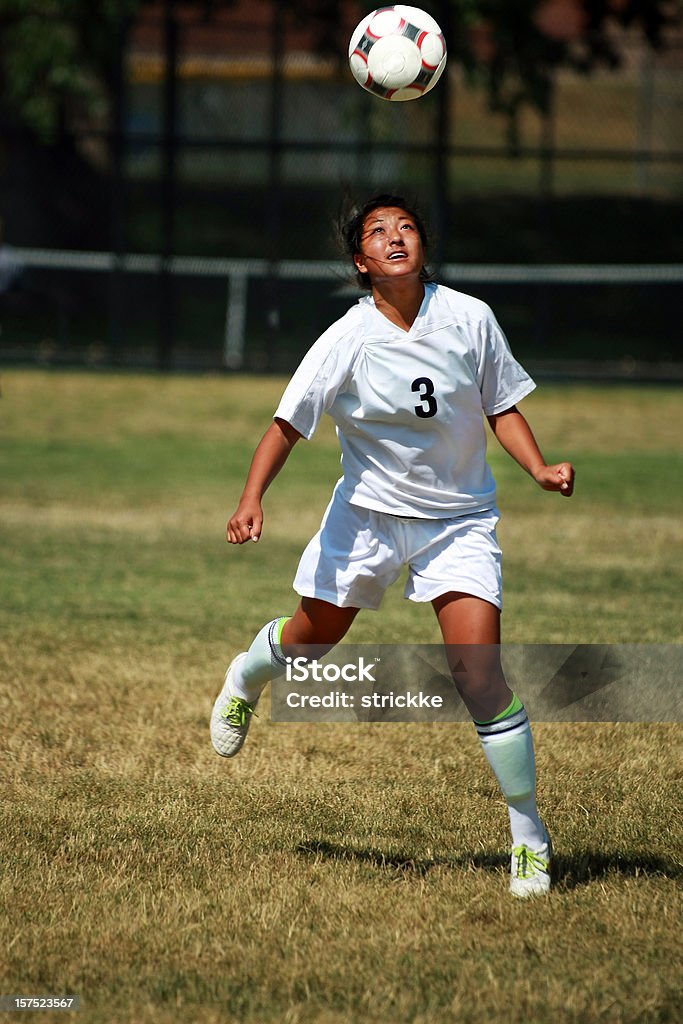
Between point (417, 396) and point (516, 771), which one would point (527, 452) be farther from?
point (516, 771)

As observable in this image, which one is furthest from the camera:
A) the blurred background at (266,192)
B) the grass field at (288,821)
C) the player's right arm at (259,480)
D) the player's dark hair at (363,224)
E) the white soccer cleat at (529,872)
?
the blurred background at (266,192)

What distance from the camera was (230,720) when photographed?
177 inches

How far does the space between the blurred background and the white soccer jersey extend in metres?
12.4

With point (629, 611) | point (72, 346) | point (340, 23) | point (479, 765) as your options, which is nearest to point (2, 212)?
point (72, 346)

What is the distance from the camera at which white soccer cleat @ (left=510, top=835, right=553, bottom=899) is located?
3.83 meters

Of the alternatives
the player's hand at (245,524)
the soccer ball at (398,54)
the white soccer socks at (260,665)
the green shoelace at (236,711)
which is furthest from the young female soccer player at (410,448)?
the soccer ball at (398,54)

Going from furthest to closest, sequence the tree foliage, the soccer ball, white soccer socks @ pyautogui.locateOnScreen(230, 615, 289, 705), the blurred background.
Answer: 1. the tree foliage
2. the blurred background
3. the soccer ball
4. white soccer socks @ pyautogui.locateOnScreen(230, 615, 289, 705)

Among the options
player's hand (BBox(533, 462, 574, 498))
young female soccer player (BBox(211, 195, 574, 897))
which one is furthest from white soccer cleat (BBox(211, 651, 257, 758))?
player's hand (BBox(533, 462, 574, 498))

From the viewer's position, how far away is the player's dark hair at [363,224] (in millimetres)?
4242

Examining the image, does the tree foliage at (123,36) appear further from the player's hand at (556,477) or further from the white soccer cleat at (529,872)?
the white soccer cleat at (529,872)

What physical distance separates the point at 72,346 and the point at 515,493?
923 centimetres

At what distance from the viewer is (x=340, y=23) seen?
19.7 metres

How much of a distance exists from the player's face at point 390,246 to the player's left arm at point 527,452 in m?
0.52

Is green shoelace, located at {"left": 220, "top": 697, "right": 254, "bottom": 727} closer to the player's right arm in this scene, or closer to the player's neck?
the player's right arm
